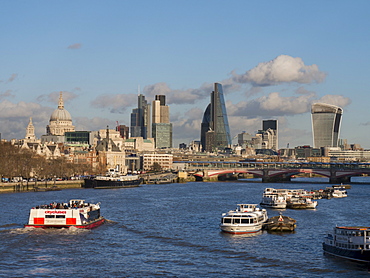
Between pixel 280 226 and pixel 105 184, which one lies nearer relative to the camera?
pixel 280 226

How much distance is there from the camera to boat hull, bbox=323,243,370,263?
49.7 meters

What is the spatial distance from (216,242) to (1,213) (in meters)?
31.0

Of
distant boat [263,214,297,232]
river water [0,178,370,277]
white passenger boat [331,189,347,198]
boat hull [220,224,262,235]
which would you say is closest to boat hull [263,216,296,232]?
distant boat [263,214,297,232]

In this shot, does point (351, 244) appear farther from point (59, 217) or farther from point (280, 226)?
point (59, 217)

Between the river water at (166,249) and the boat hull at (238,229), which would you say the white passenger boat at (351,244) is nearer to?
the river water at (166,249)

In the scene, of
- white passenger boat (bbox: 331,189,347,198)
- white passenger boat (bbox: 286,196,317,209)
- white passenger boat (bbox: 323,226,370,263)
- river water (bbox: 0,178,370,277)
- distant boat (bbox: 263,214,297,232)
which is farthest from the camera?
white passenger boat (bbox: 331,189,347,198)

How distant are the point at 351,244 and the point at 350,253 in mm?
663

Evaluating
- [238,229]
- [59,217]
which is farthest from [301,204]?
[59,217]

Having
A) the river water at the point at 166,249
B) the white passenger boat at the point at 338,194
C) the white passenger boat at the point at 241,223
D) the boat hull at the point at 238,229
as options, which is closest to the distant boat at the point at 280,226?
the white passenger boat at the point at 241,223

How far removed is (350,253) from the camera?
5103cm

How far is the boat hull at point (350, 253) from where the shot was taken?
49656mm

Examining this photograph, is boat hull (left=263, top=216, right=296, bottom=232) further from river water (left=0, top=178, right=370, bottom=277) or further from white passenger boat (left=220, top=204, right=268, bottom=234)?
river water (left=0, top=178, right=370, bottom=277)

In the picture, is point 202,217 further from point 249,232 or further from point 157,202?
point 157,202

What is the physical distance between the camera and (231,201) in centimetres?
10562
